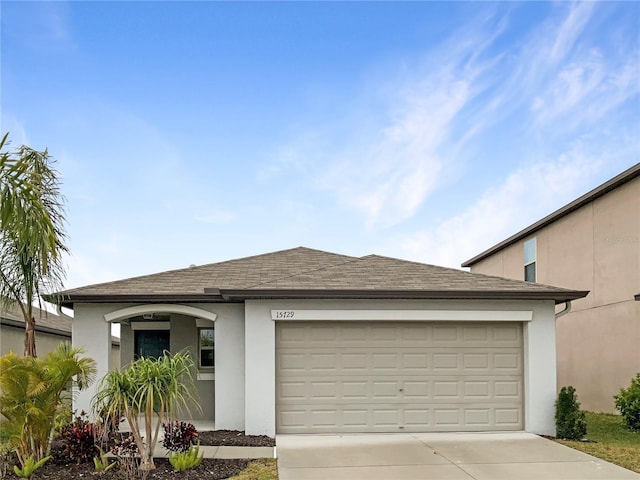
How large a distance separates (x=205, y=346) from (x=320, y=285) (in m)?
4.31

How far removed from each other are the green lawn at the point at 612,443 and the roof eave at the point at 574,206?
5.63 m

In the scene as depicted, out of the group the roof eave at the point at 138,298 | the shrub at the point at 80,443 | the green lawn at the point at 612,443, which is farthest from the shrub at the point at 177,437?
the green lawn at the point at 612,443

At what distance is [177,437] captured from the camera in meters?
9.70

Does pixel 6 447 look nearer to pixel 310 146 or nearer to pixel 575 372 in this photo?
pixel 310 146

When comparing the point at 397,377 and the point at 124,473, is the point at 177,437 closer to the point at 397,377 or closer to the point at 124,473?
the point at 124,473

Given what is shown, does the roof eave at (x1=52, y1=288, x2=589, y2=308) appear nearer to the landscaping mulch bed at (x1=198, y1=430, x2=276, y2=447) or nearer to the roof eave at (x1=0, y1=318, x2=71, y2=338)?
the landscaping mulch bed at (x1=198, y1=430, x2=276, y2=447)

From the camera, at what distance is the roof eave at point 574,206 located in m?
15.6

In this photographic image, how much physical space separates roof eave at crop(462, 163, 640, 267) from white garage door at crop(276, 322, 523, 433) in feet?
17.7

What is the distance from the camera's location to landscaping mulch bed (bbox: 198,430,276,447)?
11562 millimetres

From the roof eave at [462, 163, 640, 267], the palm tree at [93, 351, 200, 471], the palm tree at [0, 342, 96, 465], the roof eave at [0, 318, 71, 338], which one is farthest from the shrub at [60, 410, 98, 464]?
the roof eave at [462, 163, 640, 267]

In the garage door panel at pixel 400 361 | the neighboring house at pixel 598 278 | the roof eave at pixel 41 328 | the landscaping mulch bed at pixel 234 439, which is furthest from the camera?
the roof eave at pixel 41 328

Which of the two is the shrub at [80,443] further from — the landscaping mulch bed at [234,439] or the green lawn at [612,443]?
the green lawn at [612,443]

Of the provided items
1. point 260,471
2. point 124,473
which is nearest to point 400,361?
point 260,471

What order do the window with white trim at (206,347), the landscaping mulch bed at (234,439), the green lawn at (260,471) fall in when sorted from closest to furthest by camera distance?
1. the green lawn at (260,471)
2. the landscaping mulch bed at (234,439)
3. the window with white trim at (206,347)
